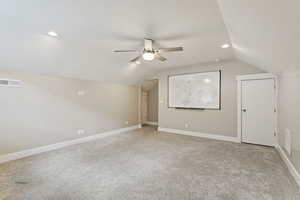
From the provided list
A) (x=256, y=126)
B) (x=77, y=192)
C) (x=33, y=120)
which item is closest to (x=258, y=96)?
(x=256, y=126)

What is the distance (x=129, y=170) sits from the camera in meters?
2.62

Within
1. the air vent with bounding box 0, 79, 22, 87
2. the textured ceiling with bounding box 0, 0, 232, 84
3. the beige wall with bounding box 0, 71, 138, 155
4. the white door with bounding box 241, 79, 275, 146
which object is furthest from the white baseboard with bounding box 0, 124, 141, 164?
the white door with bounding box 241, 79, 275, 146

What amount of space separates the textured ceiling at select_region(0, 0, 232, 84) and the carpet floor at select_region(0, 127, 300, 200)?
2286mm

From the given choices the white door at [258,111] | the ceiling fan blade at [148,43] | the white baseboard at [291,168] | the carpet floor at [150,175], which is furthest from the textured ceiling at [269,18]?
the white door at [258,111]

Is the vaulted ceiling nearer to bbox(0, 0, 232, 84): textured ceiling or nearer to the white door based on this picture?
bbox(0, 0, 232, 84): textured ceiling

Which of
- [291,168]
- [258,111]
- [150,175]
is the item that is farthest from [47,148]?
[258,111]

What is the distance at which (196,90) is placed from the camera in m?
5.09

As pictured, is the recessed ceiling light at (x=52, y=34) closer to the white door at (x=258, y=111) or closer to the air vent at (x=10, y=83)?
the air vent at (x=10, y=83)

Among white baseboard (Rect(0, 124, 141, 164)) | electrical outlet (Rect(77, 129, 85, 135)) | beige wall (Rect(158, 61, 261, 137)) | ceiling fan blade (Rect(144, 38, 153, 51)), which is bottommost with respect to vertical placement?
white baseboard (Rect(0, 124, 141, 164))

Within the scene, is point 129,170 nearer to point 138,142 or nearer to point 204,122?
point 138,142

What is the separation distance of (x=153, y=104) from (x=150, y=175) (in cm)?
545

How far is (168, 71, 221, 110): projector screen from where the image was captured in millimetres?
4738

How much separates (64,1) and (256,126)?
206 inches

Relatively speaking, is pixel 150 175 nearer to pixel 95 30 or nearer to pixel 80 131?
pixel 95 30
